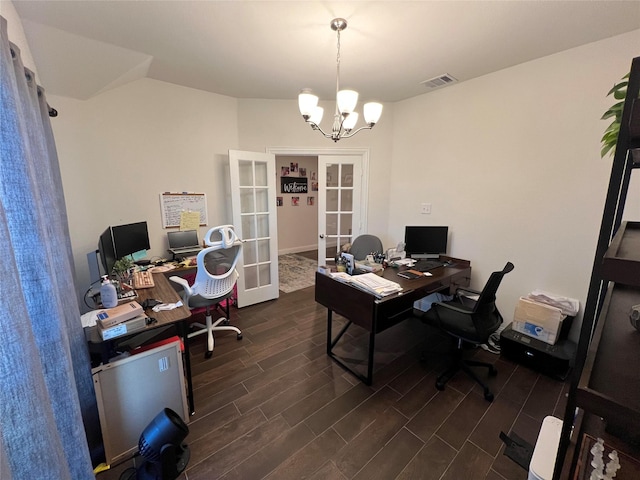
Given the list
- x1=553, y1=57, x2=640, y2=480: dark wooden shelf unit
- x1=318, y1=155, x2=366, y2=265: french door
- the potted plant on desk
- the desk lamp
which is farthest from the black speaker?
the potted plant on desk

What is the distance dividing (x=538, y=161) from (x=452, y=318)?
5.53 ft

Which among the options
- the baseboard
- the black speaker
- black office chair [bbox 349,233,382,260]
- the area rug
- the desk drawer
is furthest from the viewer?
the baseboard

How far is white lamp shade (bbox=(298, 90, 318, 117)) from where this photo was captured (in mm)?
1879

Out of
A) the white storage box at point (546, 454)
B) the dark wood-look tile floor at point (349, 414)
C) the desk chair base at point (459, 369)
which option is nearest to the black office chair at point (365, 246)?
the dark wood-look tile floor at point (349, 414)

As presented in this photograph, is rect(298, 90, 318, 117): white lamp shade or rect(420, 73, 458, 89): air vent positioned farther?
rect(420, 73, 458, 89): air vent

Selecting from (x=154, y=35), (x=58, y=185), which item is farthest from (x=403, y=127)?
(x=58, y=185)

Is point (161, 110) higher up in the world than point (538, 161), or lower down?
higher up

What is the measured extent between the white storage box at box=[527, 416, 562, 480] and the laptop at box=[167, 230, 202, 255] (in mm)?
3275

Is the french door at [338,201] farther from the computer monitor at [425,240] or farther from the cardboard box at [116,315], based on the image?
the cardboard box at [116,315]

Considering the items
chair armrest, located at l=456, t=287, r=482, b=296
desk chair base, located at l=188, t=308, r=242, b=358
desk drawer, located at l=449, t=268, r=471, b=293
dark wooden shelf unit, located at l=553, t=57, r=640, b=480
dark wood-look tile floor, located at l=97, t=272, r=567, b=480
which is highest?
dark wooden shelf unit, located at l=553, t=57, r=640, b=480

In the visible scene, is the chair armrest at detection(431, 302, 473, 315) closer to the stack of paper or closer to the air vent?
the stack of paper

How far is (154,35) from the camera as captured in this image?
2.11 metres

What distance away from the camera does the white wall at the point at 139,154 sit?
8.41 ft

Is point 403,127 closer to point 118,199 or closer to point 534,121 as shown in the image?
point 534,121
